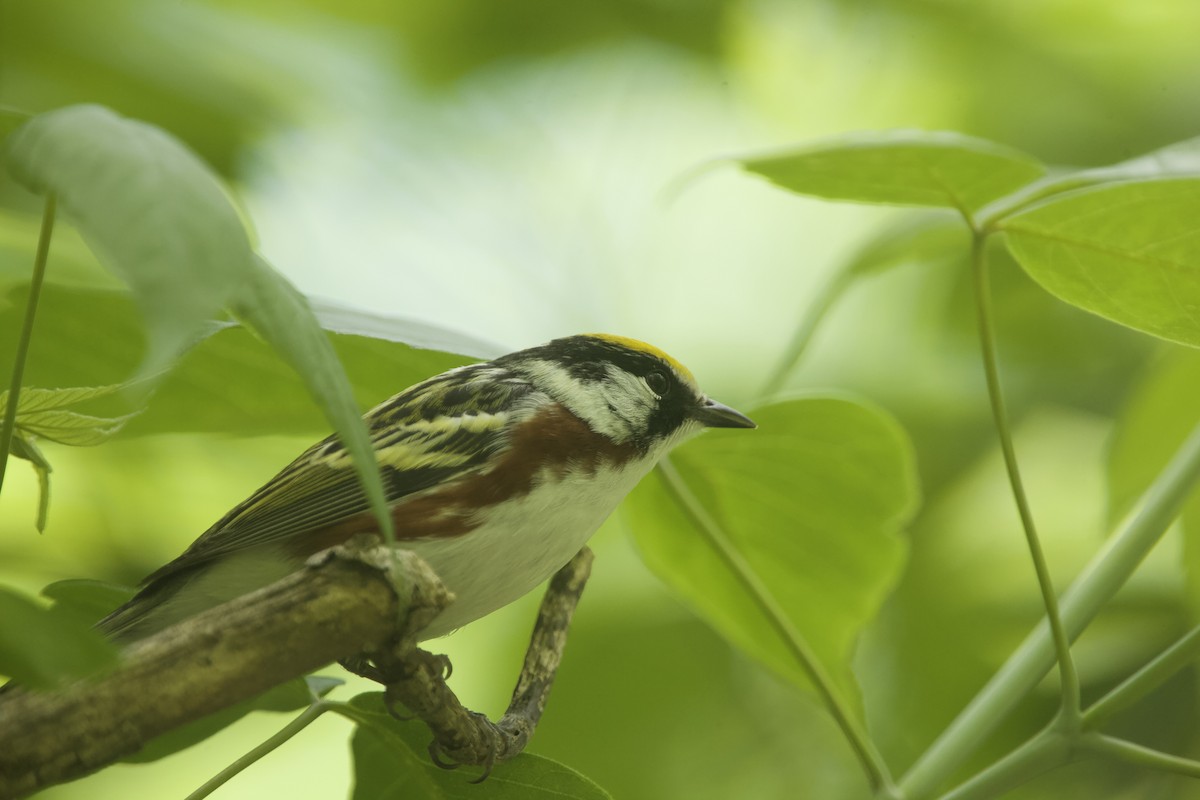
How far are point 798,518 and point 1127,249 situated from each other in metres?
0.47

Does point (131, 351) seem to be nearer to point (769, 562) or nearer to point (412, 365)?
point (412, 365)

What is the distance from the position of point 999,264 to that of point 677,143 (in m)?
0.75

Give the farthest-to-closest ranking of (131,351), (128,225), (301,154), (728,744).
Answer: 1. (301,154)
2. (728,744)
3. (131,351)
4. (128,225)

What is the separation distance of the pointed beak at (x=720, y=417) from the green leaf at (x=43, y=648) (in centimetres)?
80

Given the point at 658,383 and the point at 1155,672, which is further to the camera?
the point at 658,383

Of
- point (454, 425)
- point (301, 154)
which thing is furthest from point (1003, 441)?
point (301, 154)

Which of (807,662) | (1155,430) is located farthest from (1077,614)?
(1155,430)

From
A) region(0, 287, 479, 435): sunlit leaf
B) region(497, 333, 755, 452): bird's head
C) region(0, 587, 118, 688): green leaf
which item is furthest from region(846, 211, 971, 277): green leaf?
region(0, 587, 118, 688): green leaf

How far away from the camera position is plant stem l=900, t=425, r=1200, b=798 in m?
1.07

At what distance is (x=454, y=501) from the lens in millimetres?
1018

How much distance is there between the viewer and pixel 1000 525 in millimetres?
2143

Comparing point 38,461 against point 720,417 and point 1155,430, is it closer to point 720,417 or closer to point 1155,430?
point 720,417

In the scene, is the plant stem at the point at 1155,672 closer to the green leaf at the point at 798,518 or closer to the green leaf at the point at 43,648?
the green leaf at the point at 798,518

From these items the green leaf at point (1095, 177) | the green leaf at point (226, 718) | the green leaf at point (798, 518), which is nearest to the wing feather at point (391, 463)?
the green leaf at point (226, 718)
